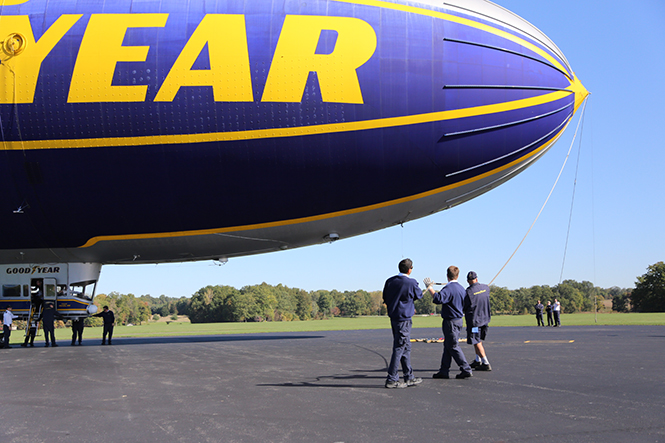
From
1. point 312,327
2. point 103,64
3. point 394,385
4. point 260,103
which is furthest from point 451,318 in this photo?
point 312,327

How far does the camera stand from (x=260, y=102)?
14609 millimetres

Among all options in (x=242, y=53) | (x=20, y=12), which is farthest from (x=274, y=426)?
(x=20, y=12)

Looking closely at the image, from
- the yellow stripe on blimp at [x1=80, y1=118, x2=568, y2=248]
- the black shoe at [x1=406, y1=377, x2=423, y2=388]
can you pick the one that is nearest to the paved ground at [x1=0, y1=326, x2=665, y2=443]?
the black shoe at [x1=406, y1=377, x2=423, y2=388]

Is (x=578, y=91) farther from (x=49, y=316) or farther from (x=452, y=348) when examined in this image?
(x=49, y=316)

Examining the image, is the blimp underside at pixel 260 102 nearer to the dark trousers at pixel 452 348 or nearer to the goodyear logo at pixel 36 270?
the goodyear logo at pixel 36 270

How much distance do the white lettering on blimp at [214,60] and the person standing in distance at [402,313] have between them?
24.3 feet

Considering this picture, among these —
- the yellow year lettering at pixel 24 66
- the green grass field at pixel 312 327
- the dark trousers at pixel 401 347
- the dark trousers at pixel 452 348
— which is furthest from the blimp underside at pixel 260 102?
the green grass field at pixel 312 327

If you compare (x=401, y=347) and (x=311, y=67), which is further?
(x=311, y=67)

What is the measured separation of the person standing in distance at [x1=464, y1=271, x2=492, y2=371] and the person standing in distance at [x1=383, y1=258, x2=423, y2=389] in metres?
2.10

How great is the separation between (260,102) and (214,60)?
1.91 metres

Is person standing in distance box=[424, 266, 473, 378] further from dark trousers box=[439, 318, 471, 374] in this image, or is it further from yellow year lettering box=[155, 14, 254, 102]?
yellow year lettering box=[155, 14, 254, 102]

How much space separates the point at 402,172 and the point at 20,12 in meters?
13.4

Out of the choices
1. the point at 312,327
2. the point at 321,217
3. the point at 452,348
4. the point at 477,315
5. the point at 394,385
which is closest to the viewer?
the point at 394,385

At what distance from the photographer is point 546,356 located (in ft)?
43.2
